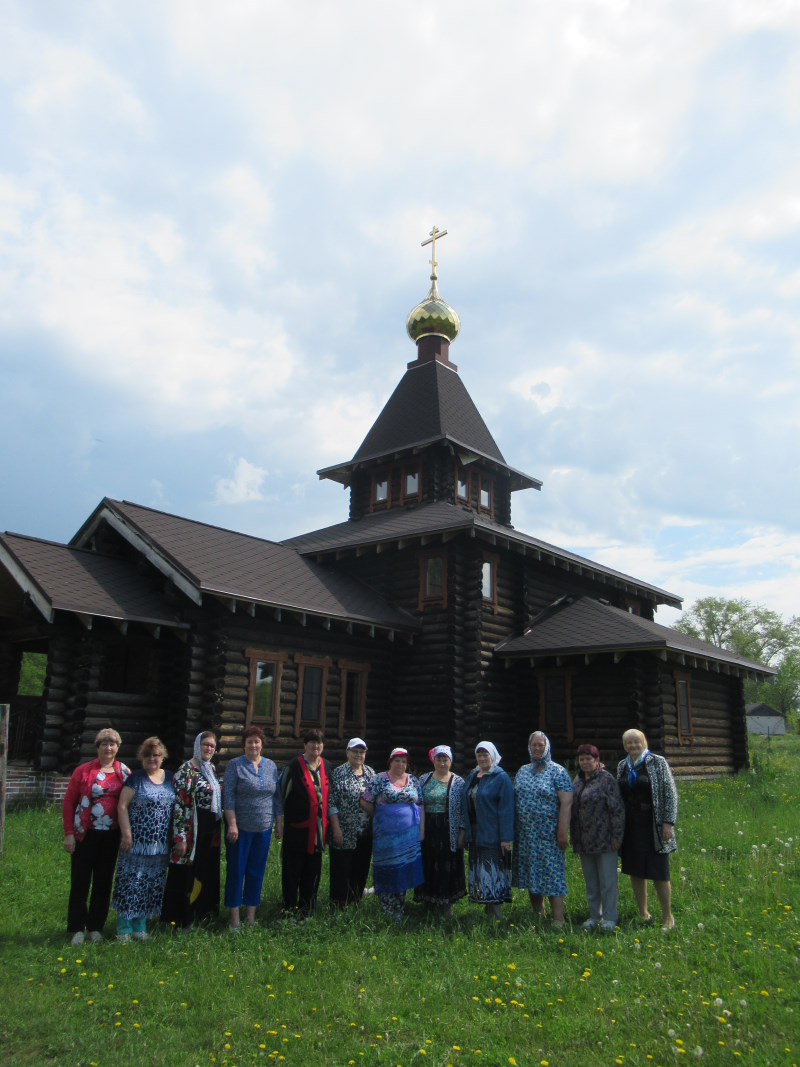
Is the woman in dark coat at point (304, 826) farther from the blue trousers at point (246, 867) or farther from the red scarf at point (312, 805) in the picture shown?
the blue trousers at point (246, 867)

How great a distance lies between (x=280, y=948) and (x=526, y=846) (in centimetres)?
246

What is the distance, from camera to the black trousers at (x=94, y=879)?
23.2ft

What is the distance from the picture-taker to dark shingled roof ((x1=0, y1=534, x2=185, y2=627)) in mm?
13688

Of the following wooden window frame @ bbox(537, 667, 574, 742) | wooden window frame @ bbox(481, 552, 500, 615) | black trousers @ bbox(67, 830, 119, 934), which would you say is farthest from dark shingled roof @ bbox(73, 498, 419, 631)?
black trousers @ bbox(67, 830, 119, 934)

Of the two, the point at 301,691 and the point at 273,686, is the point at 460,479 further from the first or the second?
the point at 273,686

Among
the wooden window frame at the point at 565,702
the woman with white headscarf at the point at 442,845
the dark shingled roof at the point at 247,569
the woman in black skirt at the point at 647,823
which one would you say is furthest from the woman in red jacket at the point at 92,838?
the wooden window frame at the point at 565,702

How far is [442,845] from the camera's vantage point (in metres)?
8.00

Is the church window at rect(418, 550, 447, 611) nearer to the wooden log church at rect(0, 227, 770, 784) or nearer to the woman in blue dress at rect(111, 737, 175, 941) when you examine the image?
the wooden log church at rect(0, 227, 770, 784)

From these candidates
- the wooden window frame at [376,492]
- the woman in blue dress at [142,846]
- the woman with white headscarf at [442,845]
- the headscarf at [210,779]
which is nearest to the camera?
the woman in blue dress at [142,846]

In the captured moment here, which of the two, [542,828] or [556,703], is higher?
[556,703]

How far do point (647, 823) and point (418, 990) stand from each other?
2.73 m

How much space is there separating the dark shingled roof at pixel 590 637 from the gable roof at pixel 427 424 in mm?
5241

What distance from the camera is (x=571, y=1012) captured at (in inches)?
212

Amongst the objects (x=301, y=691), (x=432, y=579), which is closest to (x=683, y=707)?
(x=432, y=579)
